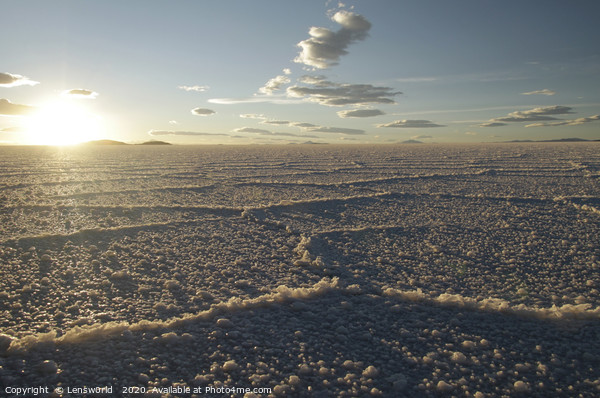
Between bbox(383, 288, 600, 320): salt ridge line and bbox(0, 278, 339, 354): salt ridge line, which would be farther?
bbox(383, 288, 600, 320): salt ridge line

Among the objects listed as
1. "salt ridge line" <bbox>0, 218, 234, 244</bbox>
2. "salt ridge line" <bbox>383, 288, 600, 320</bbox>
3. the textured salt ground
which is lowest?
the textured salt ground

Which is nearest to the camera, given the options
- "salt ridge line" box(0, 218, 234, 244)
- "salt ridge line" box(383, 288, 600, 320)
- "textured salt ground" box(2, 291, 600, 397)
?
"textured salt ground" box(2, 291, 600, 397)

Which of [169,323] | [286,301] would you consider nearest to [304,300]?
[286,301]

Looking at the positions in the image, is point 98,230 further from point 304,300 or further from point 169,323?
point 304,300

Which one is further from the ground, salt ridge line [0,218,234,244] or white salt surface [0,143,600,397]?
salt ridge line [0,218,234,244]

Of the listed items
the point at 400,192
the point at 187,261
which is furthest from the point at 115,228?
the point at 400,192

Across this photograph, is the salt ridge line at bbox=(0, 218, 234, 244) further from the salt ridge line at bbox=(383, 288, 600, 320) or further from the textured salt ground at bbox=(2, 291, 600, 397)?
the salt ridge line at bbox=(383, 288, 600, 320)

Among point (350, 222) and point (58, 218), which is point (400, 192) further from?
point (58, 218)

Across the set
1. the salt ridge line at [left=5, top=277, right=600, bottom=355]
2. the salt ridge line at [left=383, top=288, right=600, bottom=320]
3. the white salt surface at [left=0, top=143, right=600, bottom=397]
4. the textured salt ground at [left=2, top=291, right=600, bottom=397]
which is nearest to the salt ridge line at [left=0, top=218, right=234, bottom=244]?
the white salt surface at [left=0, top=143, right=600, bottom=397]
